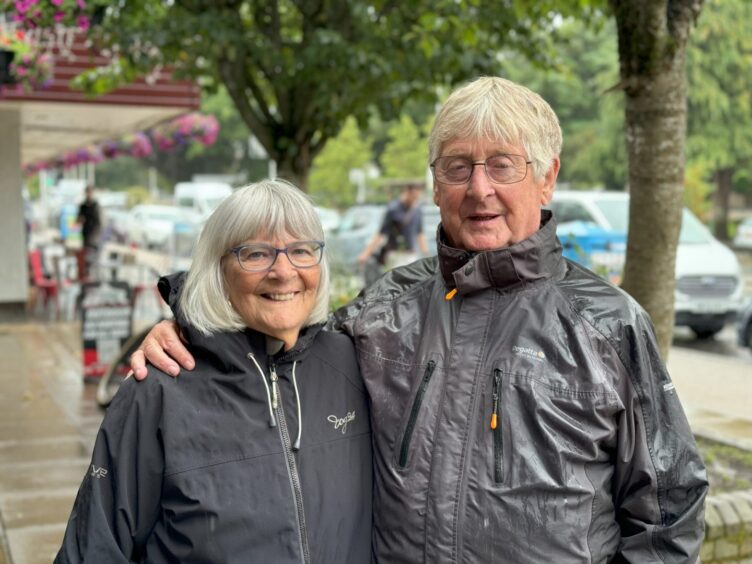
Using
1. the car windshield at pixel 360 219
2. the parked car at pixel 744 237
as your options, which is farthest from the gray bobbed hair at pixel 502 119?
the parked car at pixel 744 237

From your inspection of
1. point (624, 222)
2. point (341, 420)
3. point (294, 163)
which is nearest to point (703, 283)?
point (624, 222)

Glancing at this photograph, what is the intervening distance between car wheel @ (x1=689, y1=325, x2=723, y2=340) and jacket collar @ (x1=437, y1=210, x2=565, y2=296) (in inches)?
427

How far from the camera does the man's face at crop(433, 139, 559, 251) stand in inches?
81.1

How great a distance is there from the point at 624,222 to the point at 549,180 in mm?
11156

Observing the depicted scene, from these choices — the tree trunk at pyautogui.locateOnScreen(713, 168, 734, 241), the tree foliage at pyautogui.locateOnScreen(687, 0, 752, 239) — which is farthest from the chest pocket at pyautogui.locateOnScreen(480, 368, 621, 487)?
the tree trunk at pyautogui.locateOnScreen(713, 168, 734, 241)

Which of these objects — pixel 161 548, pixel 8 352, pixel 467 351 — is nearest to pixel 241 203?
pixel 467 351

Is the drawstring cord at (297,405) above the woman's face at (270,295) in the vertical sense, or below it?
below

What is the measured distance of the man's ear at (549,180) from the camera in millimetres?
2156

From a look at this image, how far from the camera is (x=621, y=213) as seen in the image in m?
13.0

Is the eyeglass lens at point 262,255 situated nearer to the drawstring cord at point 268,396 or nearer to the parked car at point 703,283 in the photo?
the drawstring cord at point 268,396

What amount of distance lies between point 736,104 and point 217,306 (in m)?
32.4

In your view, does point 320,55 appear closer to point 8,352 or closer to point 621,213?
point 8,352

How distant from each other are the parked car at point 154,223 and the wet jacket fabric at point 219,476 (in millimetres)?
30359

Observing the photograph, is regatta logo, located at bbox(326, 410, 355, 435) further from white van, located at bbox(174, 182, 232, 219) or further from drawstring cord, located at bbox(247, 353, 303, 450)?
white van, located at bbox(174, 182, 232, 219)
